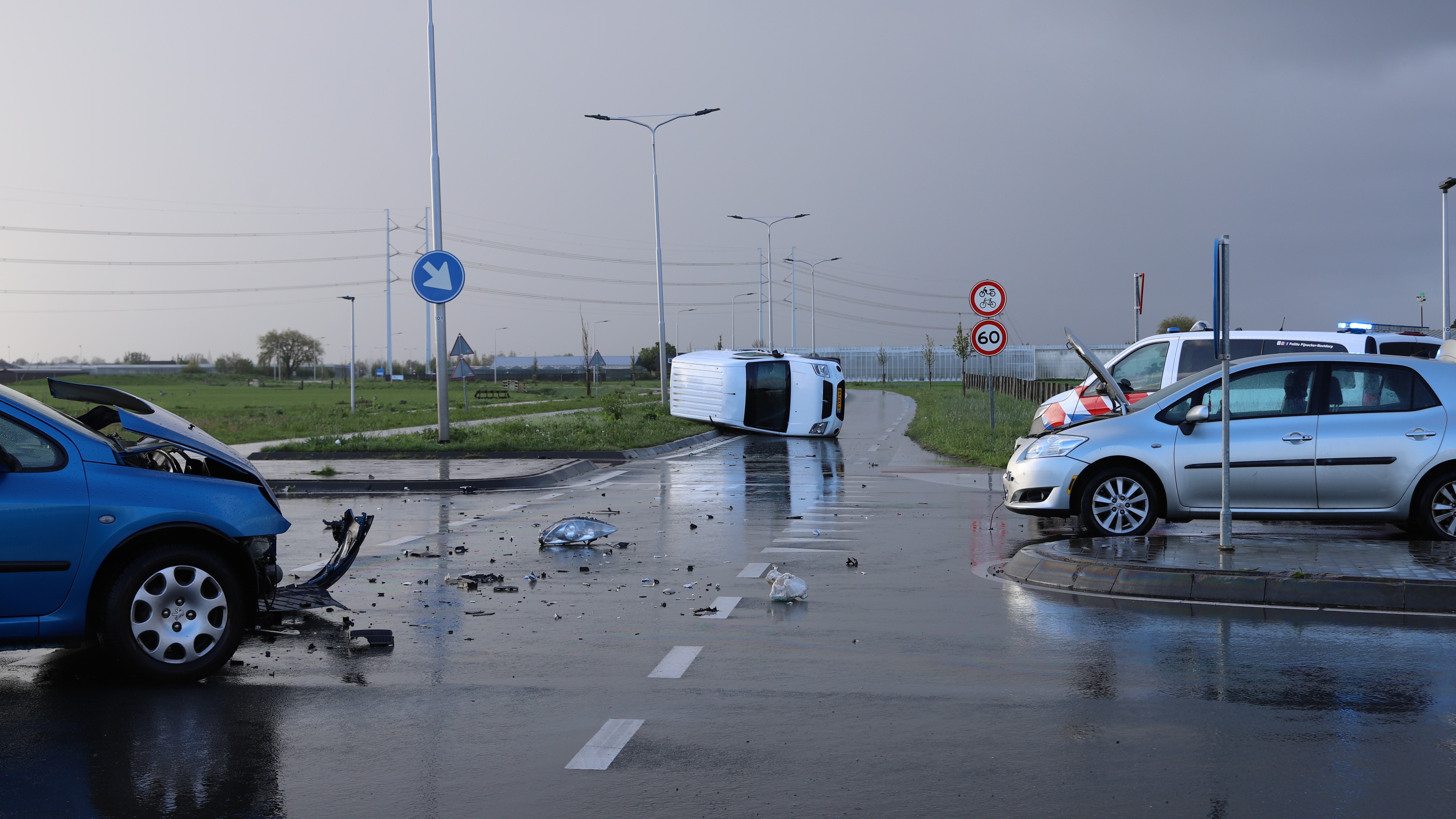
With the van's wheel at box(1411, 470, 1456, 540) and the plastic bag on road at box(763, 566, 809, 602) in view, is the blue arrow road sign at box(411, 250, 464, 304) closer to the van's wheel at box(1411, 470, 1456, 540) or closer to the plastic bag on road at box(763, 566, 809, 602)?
the plastic bag on road at box(763, 566, 809, 602)

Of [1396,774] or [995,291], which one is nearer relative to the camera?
[1396,774]

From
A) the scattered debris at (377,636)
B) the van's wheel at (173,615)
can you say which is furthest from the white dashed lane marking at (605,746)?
the van's wheel at (173,615)

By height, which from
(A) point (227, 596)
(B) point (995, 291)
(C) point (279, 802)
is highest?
(B) point (995, 291)

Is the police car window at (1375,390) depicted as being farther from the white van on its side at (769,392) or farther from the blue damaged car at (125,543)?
the white van on its side at (769,392)

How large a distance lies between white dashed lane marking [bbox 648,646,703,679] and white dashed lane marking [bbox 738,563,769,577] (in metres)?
2.55

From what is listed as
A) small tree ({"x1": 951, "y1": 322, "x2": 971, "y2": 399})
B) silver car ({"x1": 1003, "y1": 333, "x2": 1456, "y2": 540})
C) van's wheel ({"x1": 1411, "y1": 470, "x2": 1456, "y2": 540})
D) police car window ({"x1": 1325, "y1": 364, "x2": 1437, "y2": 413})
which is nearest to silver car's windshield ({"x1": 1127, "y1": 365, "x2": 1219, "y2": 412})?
silver car ({"x1": 1003, "y1": 333, "x2": 1456, "y2": 540})

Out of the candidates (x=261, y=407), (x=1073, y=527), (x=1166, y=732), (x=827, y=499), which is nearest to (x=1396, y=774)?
(x=1166, y=732)

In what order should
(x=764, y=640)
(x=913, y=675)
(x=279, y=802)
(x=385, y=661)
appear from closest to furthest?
(x=279, y=802)
(x=913, y=675)
(x=385, y=661)
(x=764, y=640)

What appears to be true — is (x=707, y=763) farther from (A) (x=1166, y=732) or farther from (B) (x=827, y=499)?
(B) (x=827, y=499)

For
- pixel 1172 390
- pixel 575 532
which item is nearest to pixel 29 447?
pixel 575 532

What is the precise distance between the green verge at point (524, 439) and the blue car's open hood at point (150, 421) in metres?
15.3

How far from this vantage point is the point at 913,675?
6422 millimetres

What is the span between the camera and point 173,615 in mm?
6453

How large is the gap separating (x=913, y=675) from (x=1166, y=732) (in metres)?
1.40
